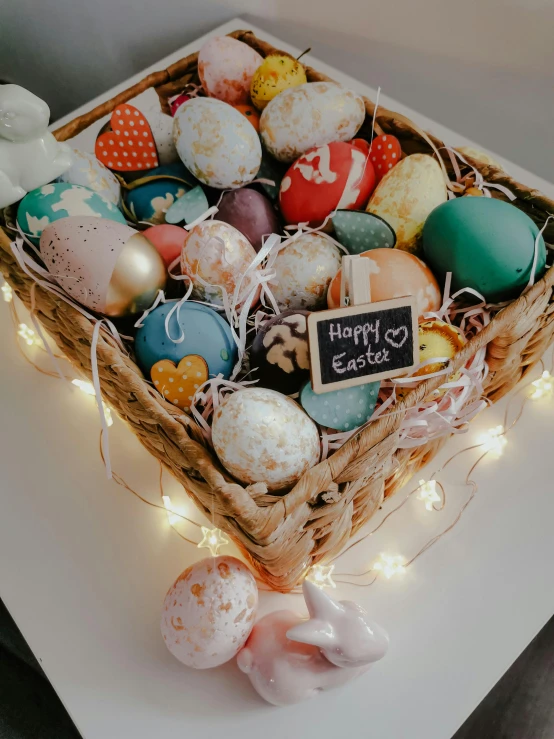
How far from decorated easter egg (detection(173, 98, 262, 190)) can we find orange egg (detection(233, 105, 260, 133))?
13 centimetres

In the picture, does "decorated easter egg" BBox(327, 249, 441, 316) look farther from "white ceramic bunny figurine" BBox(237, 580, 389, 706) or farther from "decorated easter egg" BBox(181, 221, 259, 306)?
"white ceramic bunny figurine" BBox(237, 580, 389, 706)

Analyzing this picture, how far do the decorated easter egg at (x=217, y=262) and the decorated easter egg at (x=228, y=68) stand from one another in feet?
1.29

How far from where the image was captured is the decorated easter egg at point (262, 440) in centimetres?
62

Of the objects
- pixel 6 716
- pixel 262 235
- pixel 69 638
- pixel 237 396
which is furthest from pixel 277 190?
pixel 6 716

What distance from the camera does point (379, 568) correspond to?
83 centimetres

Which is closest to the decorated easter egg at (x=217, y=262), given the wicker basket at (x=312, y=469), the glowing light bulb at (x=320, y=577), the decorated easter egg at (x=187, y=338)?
the decorated easter egg at (x=187, y=338)

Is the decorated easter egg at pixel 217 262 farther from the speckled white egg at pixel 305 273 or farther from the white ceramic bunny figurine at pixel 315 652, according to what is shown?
the white ceramic bunny figurine at pixel 315 652

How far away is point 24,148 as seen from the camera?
2.71 ft

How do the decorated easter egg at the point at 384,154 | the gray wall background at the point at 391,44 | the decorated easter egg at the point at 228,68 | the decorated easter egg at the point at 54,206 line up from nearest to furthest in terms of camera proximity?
the decorated easter egg at the point at 54,206, the decorated easter egg at the point at 384,154, the decorated easter egg at the point at 228,68, the gray wall background at the point at 391,44

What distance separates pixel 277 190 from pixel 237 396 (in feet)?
1.53

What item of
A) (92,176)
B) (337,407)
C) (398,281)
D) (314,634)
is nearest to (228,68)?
(92,176)

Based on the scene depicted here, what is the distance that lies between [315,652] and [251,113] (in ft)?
2.78

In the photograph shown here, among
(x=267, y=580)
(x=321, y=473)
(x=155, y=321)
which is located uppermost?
(x=155, y=321)

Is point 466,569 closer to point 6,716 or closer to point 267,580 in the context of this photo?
point 267,580
